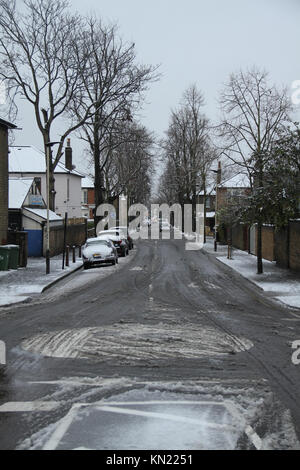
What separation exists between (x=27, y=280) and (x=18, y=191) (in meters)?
14.6

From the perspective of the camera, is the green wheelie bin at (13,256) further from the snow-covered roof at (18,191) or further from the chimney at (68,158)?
the chimney at (68,158)

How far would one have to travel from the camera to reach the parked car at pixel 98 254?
28.2 meters

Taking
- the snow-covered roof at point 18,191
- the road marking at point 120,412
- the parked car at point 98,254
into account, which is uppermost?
the snow-covered roof at point 18,191

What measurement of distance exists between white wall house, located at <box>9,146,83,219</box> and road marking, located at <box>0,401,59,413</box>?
153 ft

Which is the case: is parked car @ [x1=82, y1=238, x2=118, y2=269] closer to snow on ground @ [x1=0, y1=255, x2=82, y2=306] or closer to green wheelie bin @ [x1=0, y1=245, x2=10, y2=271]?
snow on ground @ [x1=0, y1=255, x2=82, y2=306]

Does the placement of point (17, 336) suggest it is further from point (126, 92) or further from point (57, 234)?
point (126, 92)

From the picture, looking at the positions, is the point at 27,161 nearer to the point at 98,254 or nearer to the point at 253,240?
the point at 253,240

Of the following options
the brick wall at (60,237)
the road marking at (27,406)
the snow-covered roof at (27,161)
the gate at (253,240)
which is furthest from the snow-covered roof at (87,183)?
the road marking at (27,406)

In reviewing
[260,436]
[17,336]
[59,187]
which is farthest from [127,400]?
[59,187]

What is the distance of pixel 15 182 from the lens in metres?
36.6

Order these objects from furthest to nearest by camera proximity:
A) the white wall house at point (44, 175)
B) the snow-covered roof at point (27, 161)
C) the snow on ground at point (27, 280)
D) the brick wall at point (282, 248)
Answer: the snow-covered roof at point (27, 161) < the white wall house at point (44, 175) < the brick wall at point (282, 248) < the snow on ground at point (27, 280)

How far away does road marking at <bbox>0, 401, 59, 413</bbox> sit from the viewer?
20.8ft

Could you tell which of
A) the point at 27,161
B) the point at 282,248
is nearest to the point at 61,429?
the point at 282,248

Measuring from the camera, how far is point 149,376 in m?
7.70
